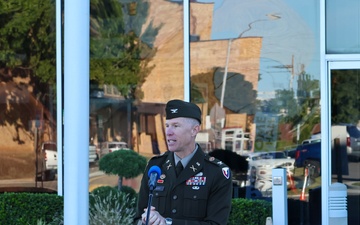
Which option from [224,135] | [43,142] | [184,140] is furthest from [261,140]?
[184,140]

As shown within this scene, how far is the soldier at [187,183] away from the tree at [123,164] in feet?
18.6

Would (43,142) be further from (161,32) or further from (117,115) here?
(161,32)

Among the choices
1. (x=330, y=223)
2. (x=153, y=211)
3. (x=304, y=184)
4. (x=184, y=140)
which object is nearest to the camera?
(x=153, y=211)

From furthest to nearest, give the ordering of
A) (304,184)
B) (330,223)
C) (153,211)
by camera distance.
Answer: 1. (304,184)
2. (330,223)
3. (153,211)

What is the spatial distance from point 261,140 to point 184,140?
590cm

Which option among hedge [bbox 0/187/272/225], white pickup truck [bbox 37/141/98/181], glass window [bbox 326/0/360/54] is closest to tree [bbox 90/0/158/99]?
white pickup truck [bbox 37/141/98/181]

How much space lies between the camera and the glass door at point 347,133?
11122 mm

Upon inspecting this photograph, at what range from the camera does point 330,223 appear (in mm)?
9484

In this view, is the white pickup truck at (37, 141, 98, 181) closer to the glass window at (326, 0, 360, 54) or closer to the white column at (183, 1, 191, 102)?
the white column at (183, 1, 191, 102)

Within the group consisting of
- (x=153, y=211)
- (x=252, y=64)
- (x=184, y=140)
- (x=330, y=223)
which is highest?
(x=252, y=64)

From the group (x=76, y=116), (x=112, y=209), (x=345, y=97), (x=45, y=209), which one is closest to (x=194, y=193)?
(x=76, y=116)

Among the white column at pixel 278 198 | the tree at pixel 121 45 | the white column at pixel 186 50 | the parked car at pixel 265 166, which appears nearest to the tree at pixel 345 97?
the parked car at pixel 265 166

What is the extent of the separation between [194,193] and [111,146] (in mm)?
6255

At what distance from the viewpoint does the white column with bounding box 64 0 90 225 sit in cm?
502
